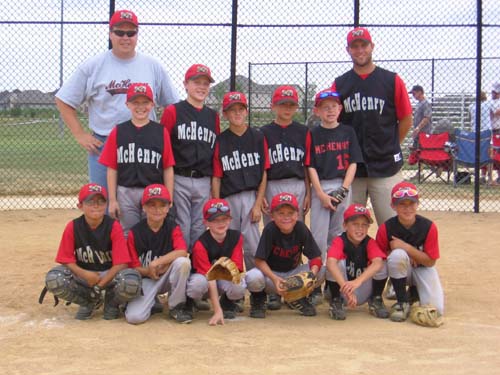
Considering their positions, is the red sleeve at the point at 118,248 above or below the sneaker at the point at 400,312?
above

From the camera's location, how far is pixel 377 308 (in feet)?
16.3

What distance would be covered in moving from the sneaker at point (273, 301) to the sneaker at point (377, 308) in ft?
2.28

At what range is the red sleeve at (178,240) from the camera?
4914mm

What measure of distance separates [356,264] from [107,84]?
89.8 inches

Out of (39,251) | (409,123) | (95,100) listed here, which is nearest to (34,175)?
(39,251)

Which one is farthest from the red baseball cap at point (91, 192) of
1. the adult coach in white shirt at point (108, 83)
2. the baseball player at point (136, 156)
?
the adult coach in white shirt at point (108, 83)

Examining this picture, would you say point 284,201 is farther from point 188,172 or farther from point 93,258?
point 93,258

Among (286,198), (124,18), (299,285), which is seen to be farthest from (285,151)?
(124,18)

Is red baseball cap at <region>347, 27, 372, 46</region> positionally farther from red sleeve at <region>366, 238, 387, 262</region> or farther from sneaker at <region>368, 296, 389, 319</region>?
sneaker at <region>368, 296, 389, 319</region>

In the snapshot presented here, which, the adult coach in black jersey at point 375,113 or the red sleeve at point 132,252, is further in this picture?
the adult coach in black jersey at point 375,113

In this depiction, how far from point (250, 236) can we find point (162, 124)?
108cm

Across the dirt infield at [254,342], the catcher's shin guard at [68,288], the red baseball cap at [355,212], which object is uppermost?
the red baseball cap at [355,212]

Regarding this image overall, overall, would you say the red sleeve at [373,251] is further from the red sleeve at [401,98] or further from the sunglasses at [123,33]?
the sunglasses at [123,33]

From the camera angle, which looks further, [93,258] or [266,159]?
[266,159]
